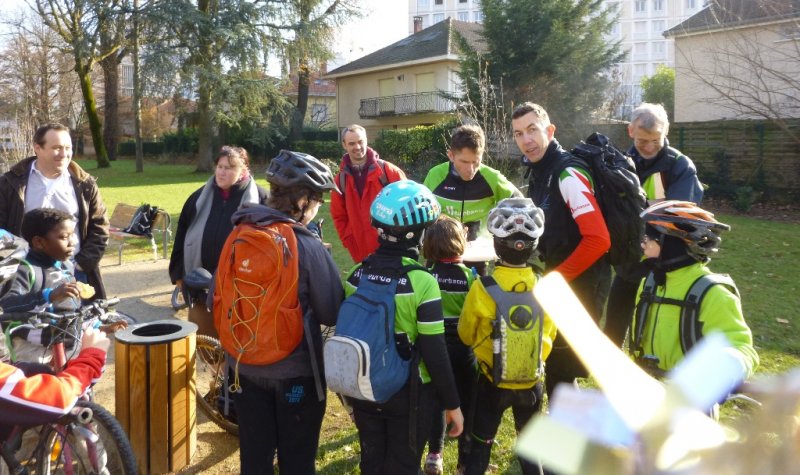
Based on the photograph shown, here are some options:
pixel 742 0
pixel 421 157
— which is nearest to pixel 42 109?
pixel 421 157

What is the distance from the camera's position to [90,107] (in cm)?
3384

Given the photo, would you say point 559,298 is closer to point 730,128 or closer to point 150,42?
point 730,128

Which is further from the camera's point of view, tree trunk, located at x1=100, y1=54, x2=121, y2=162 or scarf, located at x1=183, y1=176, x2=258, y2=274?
tree trunk, located at x1=100, y1=54, x2=121, y2=162

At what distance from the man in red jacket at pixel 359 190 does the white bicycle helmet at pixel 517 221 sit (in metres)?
2.21

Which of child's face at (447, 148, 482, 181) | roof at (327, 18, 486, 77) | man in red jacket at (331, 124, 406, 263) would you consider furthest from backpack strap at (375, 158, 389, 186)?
roof at (327, 18, 486, 77)

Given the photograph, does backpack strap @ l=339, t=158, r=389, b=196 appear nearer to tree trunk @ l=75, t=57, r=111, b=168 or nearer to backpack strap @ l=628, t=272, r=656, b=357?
backpack strap @ l=628, t=272, r=656, b=357

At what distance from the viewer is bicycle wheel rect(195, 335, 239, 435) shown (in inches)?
162

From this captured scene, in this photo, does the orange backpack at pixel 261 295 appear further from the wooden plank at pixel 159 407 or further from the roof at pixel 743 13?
the roof at pixel 743 13

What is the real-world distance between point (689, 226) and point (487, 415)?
1.31 metres

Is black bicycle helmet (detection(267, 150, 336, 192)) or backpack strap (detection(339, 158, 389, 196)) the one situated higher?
backpack strap (detection(339, 158, 389, 196))

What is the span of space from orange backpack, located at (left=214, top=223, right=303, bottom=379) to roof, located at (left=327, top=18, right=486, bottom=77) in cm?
3202

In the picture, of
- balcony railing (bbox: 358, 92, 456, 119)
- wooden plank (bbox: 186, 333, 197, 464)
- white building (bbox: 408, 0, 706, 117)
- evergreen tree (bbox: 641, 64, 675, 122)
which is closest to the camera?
wooden plank (bbox: 186, 333, 197, 464)

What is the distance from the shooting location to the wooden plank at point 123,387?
3.55 metres

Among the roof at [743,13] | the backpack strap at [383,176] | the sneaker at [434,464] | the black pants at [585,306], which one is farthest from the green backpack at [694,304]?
the roof at [743,13]
